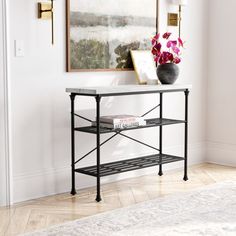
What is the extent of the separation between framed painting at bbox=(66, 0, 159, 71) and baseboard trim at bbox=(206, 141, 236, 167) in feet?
4.36

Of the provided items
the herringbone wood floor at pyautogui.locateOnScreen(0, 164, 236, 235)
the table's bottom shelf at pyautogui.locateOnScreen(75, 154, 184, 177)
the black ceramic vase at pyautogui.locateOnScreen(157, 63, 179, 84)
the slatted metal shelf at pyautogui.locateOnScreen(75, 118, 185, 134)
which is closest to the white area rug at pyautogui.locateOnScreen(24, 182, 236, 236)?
the herringbone wood floor at pyautogui.locateOnScreen(0, 164, 236, 235)

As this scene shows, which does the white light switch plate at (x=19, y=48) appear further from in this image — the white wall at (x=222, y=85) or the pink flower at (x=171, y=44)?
the white wall at (x=222, y=85)

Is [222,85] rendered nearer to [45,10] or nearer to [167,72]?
[167,72]

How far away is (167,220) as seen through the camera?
3.40 meters

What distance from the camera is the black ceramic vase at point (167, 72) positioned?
4.36 meters

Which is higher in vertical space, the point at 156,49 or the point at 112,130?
the point at 156,49

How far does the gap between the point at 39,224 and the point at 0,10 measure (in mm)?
1491

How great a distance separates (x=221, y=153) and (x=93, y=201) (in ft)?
6.18

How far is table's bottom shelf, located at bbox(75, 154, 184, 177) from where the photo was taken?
4.01 meters

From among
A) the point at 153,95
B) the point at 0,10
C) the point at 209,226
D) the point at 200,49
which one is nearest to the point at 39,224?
the point at 209,226

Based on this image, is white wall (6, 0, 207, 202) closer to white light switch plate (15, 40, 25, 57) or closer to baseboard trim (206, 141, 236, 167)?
white light switch plate (15, 40, 25, 57)

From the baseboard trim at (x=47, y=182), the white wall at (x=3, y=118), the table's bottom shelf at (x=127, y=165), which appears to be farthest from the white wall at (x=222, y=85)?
the white wall at (x=3, y=118)

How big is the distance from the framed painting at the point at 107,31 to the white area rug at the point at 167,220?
4.09ft

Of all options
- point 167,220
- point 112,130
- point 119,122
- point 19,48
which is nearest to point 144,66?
point 119,122
